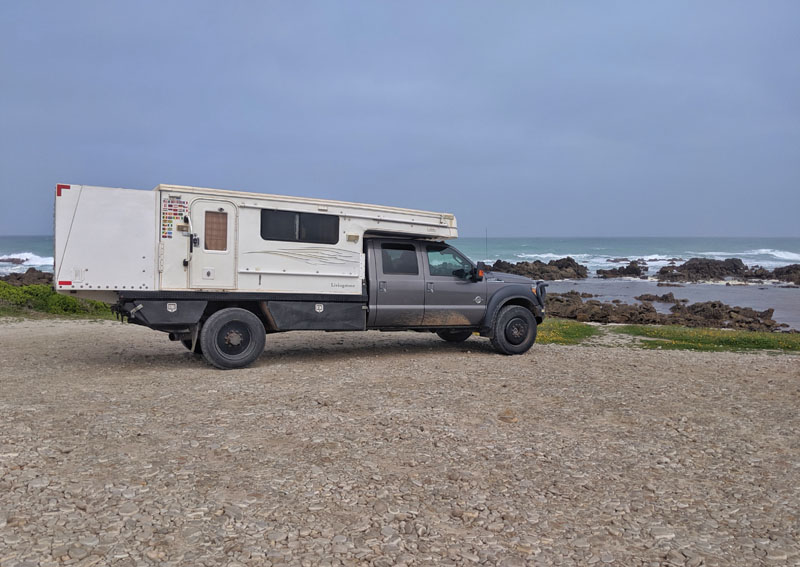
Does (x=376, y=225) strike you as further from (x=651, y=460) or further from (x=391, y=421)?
(x=651, y=460)

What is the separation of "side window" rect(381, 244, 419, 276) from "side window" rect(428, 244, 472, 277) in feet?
1.06

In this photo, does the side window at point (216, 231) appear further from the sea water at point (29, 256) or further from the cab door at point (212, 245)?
the sea water at point (29, 256)

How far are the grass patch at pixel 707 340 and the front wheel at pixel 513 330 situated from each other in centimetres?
414

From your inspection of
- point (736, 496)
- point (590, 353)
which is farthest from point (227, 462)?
point (590, 353)

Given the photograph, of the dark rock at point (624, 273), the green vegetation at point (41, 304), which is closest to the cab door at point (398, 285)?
the green vegetation at point (41, 304)

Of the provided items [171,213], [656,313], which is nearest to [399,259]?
[171,213]

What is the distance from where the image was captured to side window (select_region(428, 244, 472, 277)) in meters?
11.3

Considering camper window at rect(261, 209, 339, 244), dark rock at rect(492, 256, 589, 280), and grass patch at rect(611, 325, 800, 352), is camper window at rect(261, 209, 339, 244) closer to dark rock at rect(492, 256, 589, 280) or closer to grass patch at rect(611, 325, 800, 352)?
grass patch at rect(611, 325, 800, 352)

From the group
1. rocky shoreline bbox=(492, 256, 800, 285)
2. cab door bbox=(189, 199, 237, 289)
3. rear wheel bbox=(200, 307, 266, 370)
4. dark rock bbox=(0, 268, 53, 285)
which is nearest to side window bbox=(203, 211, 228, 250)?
cab door bbox=(189, 199, 237, 289)

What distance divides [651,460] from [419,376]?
4.12 m

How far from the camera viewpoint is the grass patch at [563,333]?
14898 millimetres

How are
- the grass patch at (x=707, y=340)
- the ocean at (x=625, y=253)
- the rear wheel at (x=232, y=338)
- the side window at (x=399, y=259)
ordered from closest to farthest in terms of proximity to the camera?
the rear wheel at (x=232, y=338), the side window at (x=399, y=259), the grass patch at (x=707, y=340), the ocean at (x=625, y=253)

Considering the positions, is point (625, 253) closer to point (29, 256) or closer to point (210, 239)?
point (29, 256)

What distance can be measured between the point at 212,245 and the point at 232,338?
1455 mm
